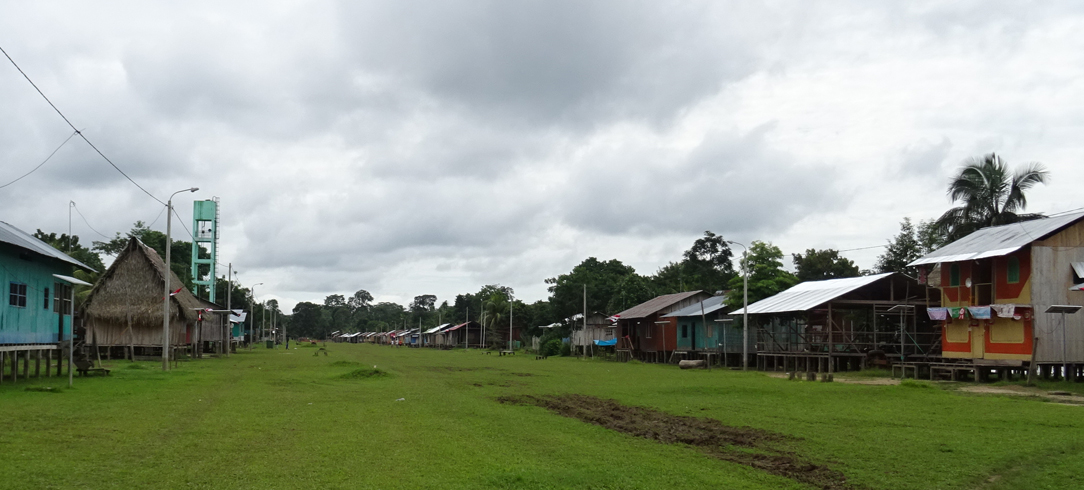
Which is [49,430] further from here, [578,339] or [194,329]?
[578,339]

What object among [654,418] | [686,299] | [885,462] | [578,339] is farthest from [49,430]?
[578,339]

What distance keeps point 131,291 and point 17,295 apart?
20.7 metres

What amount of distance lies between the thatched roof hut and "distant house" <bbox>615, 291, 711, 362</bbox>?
102 ft

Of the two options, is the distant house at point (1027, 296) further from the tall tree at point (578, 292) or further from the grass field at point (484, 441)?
the tall tree at point (578, 292)

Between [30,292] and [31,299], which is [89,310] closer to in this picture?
[31,299]

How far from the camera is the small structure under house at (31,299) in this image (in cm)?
2520

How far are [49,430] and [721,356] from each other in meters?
40.6

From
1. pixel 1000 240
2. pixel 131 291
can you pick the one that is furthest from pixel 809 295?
pixel 131 291

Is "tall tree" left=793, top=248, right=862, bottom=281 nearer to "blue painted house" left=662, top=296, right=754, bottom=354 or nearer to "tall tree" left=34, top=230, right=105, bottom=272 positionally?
"blue painted house" left=662, top=296, right=754, bottom=354

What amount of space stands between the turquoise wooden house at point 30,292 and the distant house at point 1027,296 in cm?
3303

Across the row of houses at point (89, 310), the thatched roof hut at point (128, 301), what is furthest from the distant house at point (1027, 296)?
the thatched roof hut at point (128, 301)

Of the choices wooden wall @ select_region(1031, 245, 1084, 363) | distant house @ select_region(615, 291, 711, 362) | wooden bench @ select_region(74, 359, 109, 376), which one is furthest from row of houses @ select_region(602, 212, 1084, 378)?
wooden bench @ select_region(74, 359, 109, 376)

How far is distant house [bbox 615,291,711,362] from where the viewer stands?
55312 mm

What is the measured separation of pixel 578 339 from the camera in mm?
72375
